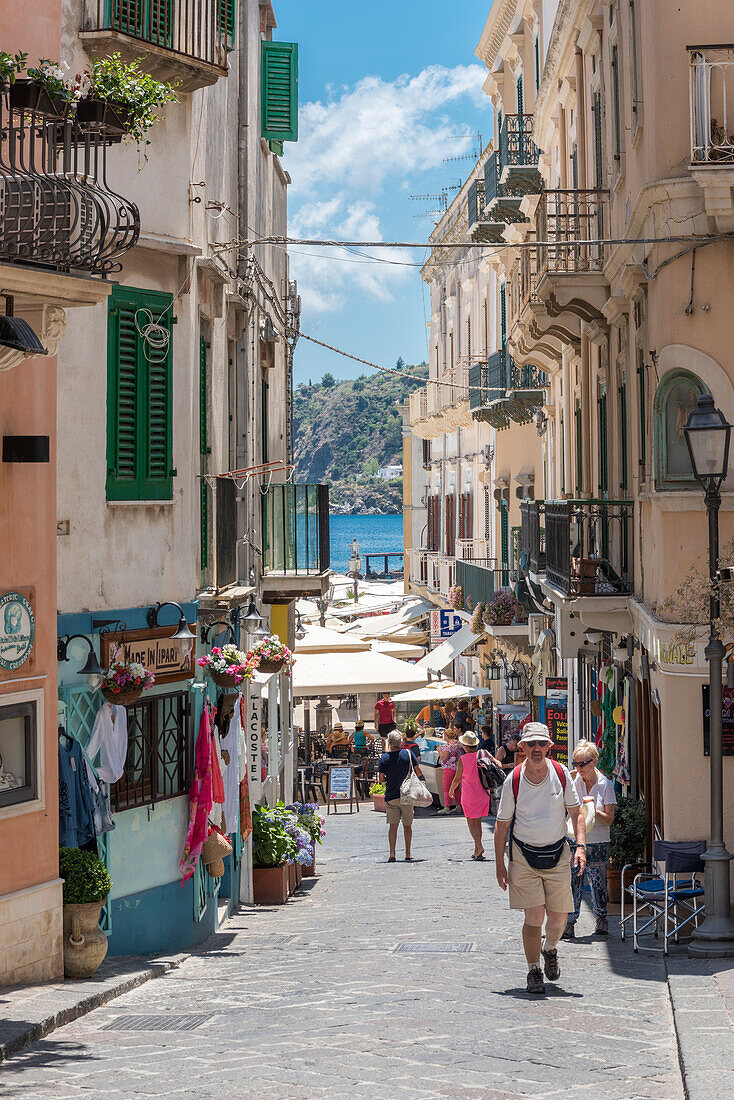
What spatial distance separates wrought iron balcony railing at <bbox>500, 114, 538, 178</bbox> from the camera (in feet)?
88.5

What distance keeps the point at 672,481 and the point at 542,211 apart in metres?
5.64

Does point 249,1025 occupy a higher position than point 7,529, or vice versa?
point 7,529

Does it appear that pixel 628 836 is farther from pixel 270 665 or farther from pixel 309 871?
pixel 309 871

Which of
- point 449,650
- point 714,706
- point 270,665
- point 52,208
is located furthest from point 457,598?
point 52,208

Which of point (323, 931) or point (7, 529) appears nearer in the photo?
point (7, 529)

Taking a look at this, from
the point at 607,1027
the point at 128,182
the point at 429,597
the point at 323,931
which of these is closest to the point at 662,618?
the point at 323,931

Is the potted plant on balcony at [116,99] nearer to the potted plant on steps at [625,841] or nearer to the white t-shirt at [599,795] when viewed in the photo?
the white t-shirt at [599,795]

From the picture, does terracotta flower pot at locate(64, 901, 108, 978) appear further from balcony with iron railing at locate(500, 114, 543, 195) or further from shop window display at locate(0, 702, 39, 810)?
balcony with iron railing at locate(500, 114, 543, 195)

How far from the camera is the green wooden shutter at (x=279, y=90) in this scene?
2000 cm

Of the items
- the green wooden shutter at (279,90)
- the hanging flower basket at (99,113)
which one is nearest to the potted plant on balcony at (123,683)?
the hanging flower basket at (99,113)

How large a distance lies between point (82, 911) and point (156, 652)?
9.00ft

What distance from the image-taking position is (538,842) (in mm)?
9688

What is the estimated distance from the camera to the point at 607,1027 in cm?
837

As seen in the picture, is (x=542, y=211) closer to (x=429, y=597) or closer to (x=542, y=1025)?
(x=542, y=1025)
